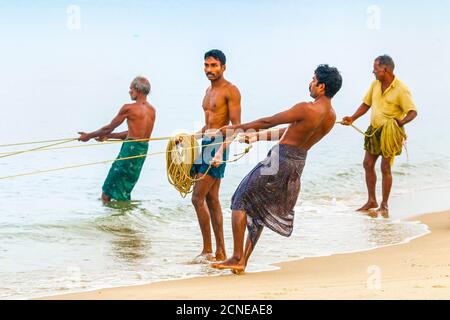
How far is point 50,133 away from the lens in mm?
21734

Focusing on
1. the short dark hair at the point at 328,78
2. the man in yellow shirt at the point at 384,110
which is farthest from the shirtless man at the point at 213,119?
the man in yellow shirt at the point at 384,110

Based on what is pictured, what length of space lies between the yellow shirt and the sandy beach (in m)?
2.55

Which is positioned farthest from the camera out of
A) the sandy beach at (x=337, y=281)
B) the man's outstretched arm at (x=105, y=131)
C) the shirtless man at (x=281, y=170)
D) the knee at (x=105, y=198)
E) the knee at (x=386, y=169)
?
the knee at (x=105, y=198)

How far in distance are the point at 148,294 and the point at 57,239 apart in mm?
3464

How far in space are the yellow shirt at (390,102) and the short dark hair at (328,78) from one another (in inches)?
142

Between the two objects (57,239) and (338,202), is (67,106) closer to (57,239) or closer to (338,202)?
(338,202)

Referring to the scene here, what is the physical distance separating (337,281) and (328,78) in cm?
142

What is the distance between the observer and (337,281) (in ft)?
23.0

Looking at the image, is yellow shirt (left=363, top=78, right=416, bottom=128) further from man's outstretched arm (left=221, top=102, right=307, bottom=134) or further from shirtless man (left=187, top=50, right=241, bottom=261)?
man's outstretched arm (left=221, top=102, right=307, bottom=134)

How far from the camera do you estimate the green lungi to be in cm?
1130

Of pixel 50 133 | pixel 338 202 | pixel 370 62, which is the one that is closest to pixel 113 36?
pixel 370 62

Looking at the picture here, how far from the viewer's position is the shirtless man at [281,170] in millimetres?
7430

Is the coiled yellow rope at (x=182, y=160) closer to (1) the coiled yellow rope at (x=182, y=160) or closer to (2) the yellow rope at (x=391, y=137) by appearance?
(1) the coiled yellow rope at (x=182, y=160)

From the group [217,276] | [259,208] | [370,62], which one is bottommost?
[217,276]
